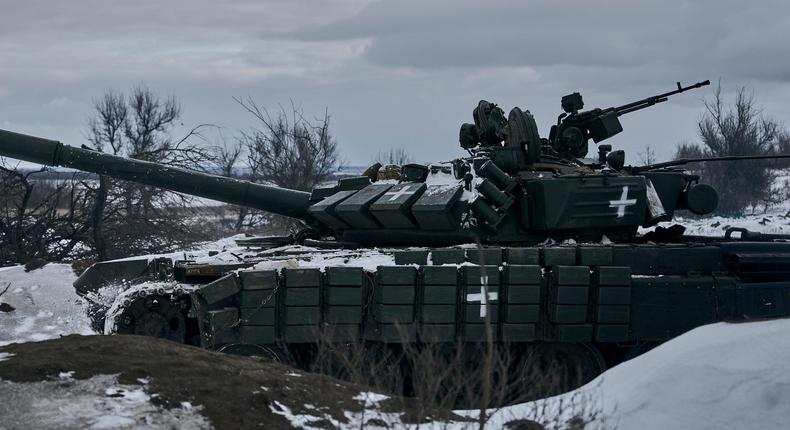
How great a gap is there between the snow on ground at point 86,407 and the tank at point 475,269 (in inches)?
127

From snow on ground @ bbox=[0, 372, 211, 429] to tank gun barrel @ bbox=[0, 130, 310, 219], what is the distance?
5885 millimetres

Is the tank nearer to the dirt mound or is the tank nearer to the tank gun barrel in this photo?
the tank gun barrel

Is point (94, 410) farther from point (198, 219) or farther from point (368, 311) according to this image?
point (198, 219)

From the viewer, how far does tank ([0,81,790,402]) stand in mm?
10695

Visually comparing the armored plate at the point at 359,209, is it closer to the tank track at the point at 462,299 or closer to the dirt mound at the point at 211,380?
the tank track at the point at 462,299

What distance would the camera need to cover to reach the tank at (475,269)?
1070 cm

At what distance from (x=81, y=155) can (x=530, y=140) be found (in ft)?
17.7

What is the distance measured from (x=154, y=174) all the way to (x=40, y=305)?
4.35m

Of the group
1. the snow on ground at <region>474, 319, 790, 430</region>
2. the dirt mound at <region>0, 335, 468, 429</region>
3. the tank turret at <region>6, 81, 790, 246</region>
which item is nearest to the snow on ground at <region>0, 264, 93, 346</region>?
the tank turret at <region>6, 81, 790, 246</region>

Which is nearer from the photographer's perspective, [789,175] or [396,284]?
[396,284]

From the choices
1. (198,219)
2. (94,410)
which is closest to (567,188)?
(94,410)

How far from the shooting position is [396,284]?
1078cm

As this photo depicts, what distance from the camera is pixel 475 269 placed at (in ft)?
→ 35.5

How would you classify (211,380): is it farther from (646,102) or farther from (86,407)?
(646,102)
